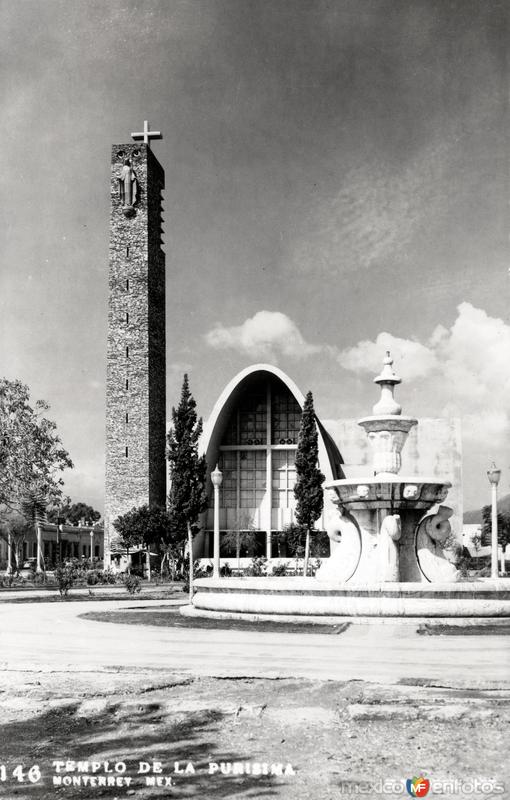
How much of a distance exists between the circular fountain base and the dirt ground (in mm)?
5771

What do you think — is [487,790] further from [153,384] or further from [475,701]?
[153,384]

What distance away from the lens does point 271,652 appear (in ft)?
33.6

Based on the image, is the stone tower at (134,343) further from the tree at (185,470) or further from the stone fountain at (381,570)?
the stone fountain at (381,570)

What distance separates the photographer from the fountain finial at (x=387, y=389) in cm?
1788

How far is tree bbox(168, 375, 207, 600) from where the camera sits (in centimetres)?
4606

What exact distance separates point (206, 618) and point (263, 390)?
47.6 metres

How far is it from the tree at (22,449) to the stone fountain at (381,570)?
11.6 m

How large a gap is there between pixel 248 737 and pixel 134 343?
50331mm

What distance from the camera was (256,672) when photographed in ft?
28.3

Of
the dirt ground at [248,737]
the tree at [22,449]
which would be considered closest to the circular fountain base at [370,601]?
the dirt ground at [248,737]

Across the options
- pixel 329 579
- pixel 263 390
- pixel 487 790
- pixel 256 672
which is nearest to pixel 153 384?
pixel 263 390

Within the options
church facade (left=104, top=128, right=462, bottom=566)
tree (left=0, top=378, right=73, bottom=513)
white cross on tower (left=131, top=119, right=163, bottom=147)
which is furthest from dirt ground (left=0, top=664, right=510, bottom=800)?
white cross on tower (left=131, top=119, right=163, bottom=147)

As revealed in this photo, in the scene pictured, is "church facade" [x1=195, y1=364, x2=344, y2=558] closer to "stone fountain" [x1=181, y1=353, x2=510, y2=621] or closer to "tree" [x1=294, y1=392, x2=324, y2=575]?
"tree" [x1=294, y1=392, x2=324, y2=575]

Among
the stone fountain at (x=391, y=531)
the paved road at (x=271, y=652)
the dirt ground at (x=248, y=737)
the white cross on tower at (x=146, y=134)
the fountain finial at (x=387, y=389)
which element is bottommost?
the paved road at (x=271, y=652)
